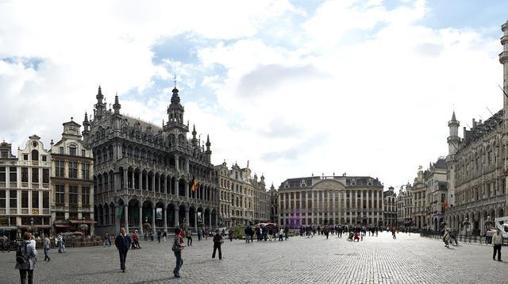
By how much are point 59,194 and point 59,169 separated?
317cm

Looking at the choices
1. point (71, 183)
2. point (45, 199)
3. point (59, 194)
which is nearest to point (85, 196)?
point (71, 183)

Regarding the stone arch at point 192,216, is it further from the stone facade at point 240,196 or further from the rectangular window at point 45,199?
the rectangular window at point 45,199

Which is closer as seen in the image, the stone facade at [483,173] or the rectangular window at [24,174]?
the rectangular window at [24,174]

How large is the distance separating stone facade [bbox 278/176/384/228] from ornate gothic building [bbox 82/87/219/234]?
293 feet

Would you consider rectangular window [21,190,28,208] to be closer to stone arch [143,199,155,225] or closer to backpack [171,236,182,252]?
stone arch [143,199,155,225]

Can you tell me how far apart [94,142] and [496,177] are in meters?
57.2

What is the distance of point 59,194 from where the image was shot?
7081 cm

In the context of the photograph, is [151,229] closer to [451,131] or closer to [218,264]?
[218,264]

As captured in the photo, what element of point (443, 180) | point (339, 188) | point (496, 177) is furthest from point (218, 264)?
point (339, 188)

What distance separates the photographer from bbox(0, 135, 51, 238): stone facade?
64.8m

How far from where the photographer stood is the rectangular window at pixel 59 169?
2783 inches

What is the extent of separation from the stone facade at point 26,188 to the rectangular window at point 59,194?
1.80 meters

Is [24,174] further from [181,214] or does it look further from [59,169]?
[181,214]

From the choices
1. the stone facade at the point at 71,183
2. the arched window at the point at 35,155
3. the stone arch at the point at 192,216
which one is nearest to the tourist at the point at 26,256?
the stone facade at the point at 71,183
